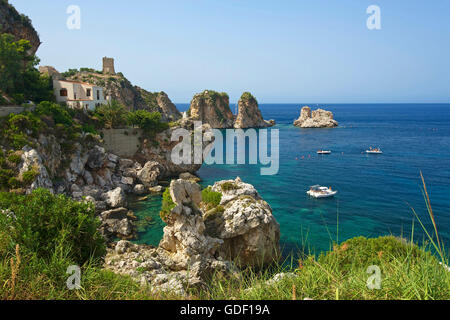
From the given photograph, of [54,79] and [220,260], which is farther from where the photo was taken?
[54,79]

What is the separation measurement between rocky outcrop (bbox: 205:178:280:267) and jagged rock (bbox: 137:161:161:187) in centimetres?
1757

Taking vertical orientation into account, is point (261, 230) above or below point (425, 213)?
above

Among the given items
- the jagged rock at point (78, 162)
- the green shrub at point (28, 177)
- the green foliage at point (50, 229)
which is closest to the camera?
the green foliage at point (50, 229)

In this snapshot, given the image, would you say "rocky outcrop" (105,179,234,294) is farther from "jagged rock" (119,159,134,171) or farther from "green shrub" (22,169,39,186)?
"jagged rock" (119,159,134,171)

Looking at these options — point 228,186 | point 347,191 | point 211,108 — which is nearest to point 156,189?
point 228,186

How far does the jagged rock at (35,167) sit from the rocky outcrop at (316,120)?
97308mm

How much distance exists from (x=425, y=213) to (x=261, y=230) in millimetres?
20543

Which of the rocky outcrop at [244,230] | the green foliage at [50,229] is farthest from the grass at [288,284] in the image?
the rocky outcrop at [244,230]

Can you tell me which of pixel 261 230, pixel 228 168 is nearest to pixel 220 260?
pixel 261 230

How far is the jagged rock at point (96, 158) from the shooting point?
33.4 meters

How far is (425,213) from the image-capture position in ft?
96.3

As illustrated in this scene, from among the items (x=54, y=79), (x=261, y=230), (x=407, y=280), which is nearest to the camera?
(x=407, y=280)

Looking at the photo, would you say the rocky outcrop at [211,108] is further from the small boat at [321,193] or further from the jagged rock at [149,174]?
the small boat at [321,193]
